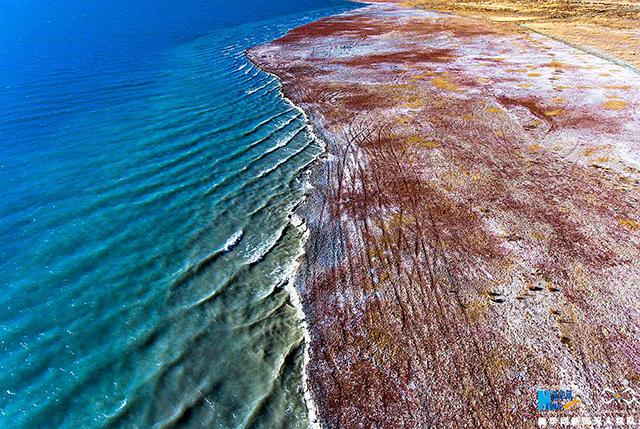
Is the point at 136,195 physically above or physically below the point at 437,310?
above

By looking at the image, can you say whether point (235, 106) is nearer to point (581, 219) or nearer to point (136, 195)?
point (136, 195)

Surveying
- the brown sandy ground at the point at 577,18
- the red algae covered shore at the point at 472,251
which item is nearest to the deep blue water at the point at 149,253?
the red algae covered shore at the point at 472,251

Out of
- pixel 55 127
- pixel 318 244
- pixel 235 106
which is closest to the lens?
pixel 318 244

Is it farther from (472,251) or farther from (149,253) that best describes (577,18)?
(149,253)

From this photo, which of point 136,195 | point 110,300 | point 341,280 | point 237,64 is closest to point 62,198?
point 136,195

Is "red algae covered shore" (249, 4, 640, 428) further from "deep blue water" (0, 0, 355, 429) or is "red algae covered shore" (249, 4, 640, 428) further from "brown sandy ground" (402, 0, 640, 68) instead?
"brown sandy ground" (402, 0, 640, 68)
